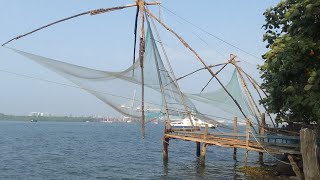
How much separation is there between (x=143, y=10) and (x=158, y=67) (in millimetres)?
2611

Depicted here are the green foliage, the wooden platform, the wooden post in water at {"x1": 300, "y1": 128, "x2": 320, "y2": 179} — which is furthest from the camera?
the wooden platform

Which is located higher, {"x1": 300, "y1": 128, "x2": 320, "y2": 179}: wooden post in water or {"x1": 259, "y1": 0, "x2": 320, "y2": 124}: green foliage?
{"x1": 259, "y1": 0, "x2": 320, "y2": 124}: green foliage

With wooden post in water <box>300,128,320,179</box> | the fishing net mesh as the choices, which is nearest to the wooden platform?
the fishing net mesh

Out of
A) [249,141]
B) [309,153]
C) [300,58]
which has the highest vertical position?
[300,58]

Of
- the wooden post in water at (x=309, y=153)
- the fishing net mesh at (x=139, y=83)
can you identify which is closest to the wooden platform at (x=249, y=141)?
the fishing net mesh at (x=139, y=83)

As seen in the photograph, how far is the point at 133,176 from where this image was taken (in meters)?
20.3

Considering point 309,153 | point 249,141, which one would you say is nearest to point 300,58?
point 309,153

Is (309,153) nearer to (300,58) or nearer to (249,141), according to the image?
(300,58)

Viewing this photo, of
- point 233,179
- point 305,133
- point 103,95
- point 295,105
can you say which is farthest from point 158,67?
point 305,133

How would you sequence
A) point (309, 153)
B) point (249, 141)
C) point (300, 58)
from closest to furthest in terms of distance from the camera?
point (309, 153)
point (300, 58)
point (249, 141)

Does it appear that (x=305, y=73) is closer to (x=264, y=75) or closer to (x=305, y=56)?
(x=305, y=56)

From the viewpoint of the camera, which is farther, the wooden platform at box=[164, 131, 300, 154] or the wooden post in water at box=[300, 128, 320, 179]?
the wooden platform at box=[164, 131, 300, 154]

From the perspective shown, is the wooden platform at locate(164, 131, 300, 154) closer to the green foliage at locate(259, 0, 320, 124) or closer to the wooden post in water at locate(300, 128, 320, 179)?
the green foliage at locate(259, 0, 320, 124)

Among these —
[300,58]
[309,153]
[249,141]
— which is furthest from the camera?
[249,141]
